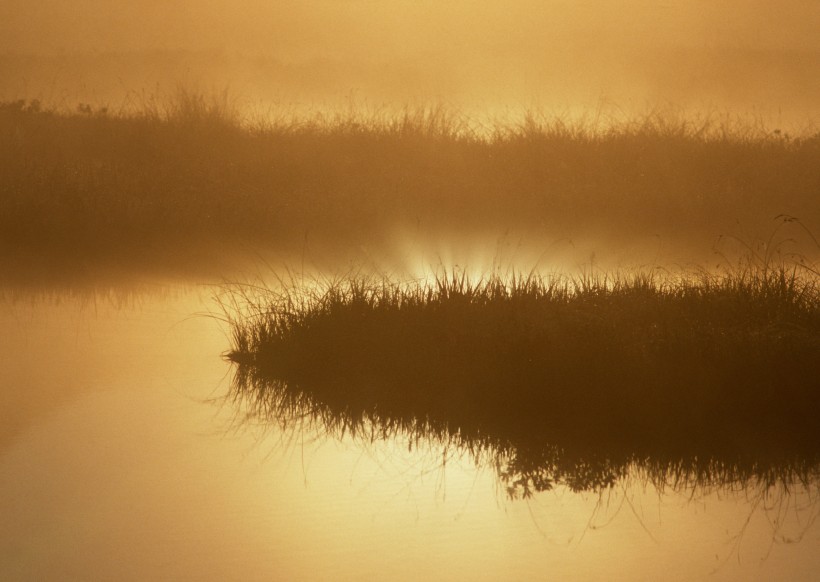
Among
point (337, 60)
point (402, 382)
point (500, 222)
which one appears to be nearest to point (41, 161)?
point (500, 222)

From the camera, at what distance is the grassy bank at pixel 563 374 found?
4922mm

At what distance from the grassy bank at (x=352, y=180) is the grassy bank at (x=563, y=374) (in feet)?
12.5

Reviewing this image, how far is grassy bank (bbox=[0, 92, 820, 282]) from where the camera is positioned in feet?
34.0

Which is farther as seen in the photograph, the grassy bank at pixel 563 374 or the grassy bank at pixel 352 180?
the grassy bank at pixel 352 180

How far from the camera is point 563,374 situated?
5.61 meters

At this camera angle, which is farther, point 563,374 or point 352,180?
point 352,180

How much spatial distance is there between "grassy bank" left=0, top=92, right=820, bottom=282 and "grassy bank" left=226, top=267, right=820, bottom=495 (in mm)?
3801

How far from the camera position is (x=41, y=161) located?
11500 mm

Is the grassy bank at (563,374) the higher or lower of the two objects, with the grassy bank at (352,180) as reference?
lower

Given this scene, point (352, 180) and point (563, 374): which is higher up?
point (352, 180)

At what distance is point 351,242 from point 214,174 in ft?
6.51

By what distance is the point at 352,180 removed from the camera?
38.4 feet

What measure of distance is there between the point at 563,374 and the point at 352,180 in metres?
6.45

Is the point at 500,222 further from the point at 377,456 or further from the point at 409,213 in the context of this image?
the point at 377,456
